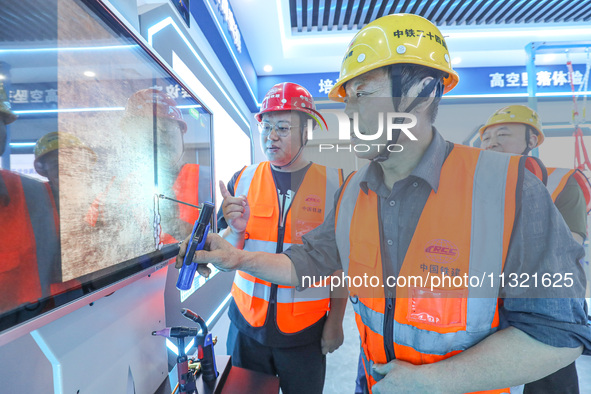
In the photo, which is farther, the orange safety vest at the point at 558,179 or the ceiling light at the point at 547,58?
the ceiling light at the point at 547,58

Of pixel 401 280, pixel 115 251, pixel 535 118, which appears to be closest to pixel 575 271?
pixel 401 280

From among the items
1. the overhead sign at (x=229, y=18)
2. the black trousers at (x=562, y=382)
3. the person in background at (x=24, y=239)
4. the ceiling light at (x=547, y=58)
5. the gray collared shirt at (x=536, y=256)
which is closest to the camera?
the person in background at (x=24, y=239)

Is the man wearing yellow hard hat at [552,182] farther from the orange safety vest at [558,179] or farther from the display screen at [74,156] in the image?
the display screen at [74,156]

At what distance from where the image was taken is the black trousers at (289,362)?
147 cm

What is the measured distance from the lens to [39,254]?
1.80ft

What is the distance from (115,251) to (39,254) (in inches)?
9.2

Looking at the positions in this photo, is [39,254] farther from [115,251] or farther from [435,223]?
[435,223]

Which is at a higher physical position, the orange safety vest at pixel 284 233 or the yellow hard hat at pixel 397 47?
the yellow hard hat at pixel 397 47

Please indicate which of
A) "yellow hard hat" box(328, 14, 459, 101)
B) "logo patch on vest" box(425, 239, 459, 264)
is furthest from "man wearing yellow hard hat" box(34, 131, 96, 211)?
"logo patch on vest" box(425, 239, 459, 264)

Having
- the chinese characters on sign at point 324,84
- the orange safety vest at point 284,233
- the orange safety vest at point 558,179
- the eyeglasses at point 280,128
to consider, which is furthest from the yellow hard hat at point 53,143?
the chinese characters on sign at point 324,84

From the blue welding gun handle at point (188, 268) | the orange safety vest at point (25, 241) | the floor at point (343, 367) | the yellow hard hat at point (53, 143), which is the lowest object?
the floor at point (343, 367)

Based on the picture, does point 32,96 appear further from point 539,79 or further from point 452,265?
point 539,79

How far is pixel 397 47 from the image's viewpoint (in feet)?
3.20

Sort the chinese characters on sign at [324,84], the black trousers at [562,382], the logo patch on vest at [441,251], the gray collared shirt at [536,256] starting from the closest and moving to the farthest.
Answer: the gray collared shirt at [536,256], the logo patch on vest at [441,251], the black trousers at [562,382], the chinese characters on sign at [324,84]
